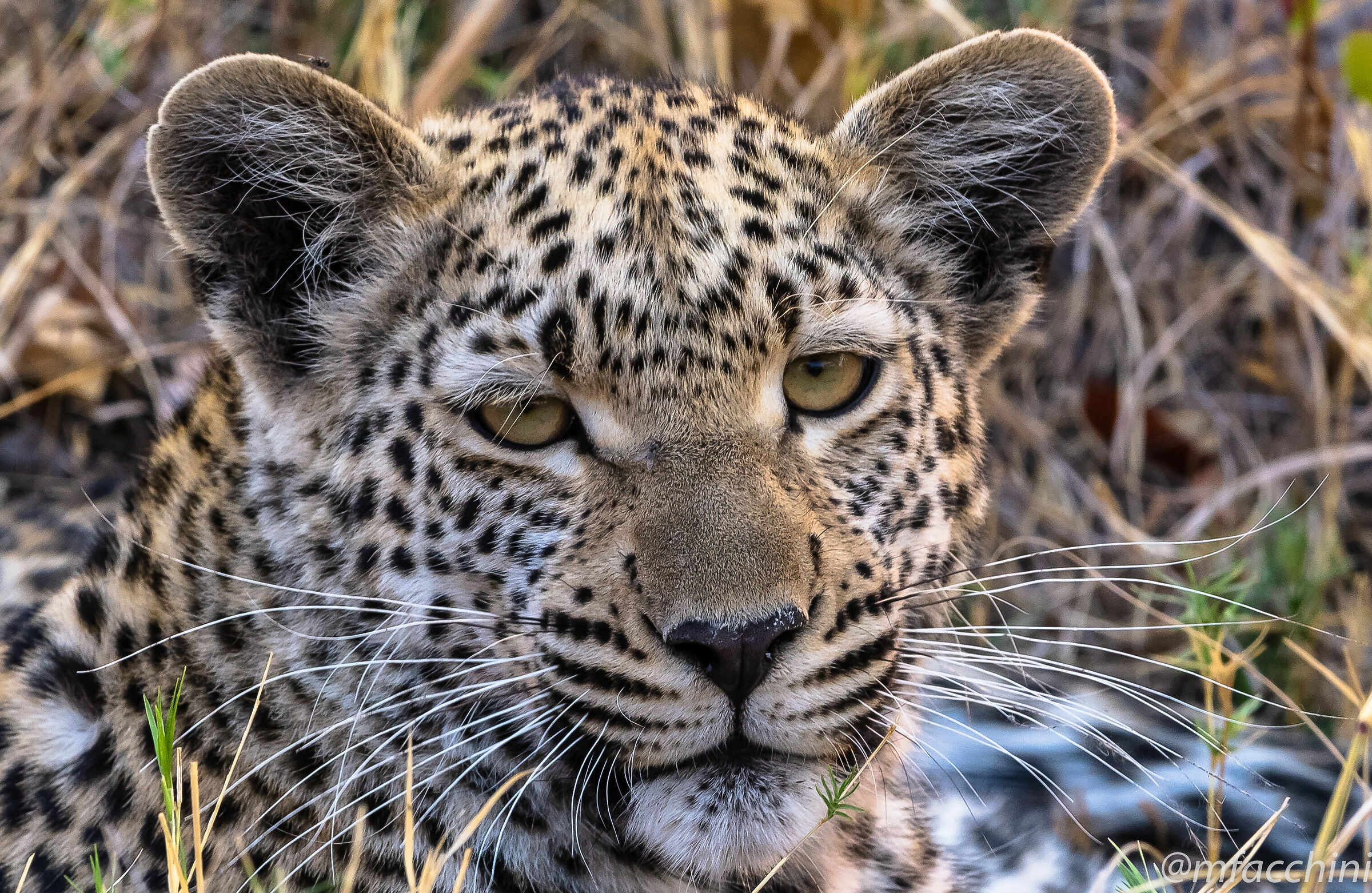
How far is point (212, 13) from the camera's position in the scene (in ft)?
23.8

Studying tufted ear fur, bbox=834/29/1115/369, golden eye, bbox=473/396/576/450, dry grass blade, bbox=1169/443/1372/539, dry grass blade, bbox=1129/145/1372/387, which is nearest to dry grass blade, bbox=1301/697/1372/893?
tufted ear fur, bbox=834/29/1115/369

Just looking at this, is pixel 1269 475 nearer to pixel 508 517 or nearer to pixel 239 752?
pixel 508 517

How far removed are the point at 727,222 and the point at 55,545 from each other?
3234 mm

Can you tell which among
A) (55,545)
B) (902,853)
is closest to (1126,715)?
(902,853)

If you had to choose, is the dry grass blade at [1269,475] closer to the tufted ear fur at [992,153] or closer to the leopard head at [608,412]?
the tufted ear fur at [992,153]

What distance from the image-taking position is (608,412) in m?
3.00

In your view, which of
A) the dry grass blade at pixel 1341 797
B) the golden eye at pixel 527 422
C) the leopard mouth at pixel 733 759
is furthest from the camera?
the golden eye at pixel 527 422

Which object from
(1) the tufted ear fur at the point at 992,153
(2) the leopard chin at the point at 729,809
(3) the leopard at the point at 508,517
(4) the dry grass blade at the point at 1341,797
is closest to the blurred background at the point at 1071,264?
(1) the tufted ear fur at the point at 992,153

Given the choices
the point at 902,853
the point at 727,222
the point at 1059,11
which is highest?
the point at 1059,11

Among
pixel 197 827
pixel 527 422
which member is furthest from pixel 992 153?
pixel 197 827

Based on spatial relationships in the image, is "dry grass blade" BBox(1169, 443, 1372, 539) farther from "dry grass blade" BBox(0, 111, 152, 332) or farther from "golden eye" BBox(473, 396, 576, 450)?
"dry grass blade" BBox(0, 111, 152, 332)

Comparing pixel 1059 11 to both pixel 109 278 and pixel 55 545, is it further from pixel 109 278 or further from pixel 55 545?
pixel 55 545

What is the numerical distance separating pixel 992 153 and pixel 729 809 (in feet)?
5.95

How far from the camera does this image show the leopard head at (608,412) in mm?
2820
